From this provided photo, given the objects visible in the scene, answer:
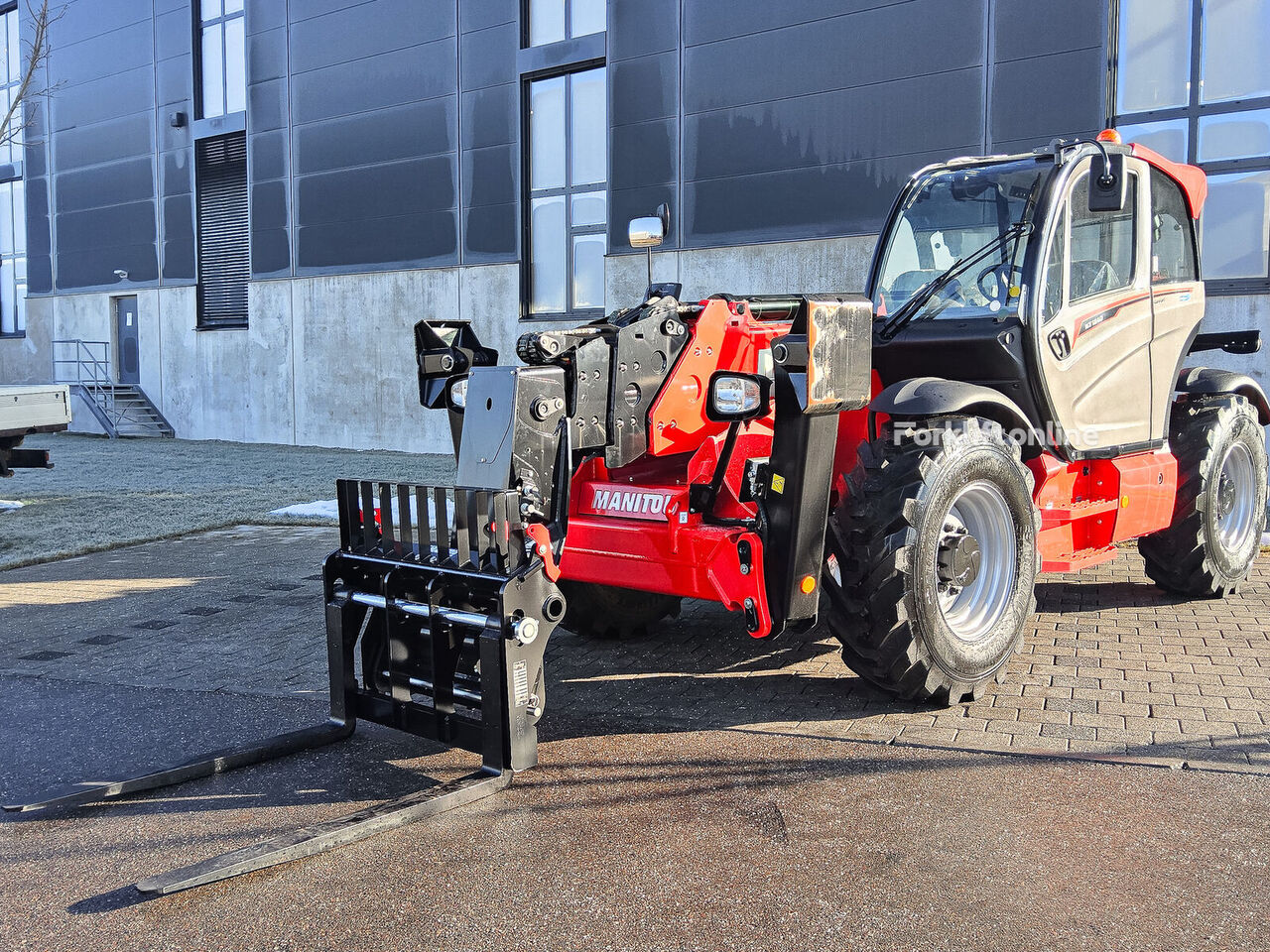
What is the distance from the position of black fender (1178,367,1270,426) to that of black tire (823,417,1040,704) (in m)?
2.87

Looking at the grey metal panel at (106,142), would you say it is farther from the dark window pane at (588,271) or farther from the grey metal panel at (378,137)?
the dark window pane at (588,271)

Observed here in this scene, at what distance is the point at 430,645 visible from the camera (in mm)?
4496

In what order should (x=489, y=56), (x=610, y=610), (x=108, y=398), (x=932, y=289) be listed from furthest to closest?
(x=108, y=398) → (x=489, y=56) → (x=610, y=610) → (x=932, y=289)

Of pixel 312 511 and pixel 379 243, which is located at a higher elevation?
pixel 379 243

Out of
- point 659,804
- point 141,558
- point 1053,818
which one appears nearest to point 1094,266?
point 1053,818

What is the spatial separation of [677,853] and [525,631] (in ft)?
3.10

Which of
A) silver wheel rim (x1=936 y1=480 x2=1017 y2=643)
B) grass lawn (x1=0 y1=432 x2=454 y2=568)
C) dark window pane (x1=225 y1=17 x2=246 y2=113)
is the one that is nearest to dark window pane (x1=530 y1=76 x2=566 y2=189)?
grass lawn (x1=0 y1=432 x2=454 y2=568)

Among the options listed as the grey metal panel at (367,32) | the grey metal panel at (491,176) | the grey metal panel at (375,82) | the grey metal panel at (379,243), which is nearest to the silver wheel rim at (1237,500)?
the grey metal panel at (491,176)

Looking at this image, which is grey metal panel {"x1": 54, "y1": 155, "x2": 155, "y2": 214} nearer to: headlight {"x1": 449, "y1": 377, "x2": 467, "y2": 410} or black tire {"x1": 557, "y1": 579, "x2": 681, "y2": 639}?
black tire {"x1": 557, "y1": 579, "x2": 681, "y2": 639}

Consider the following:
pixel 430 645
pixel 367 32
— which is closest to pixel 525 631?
pixel 430 645

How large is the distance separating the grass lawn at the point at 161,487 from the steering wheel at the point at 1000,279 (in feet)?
24.8

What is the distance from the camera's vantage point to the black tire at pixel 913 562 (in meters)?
4.82

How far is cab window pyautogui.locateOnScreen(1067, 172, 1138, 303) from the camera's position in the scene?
6094 millimetres

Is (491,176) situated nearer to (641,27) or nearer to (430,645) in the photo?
(641,27)
